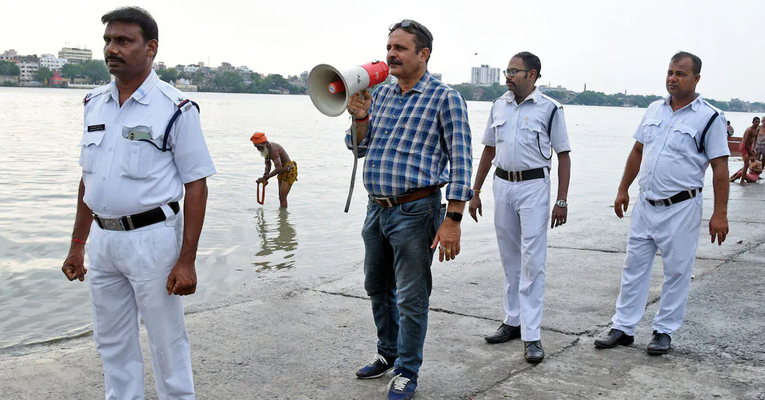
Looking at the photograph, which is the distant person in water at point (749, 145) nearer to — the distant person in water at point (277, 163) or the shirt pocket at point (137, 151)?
the distant person in water at point (277, 163)

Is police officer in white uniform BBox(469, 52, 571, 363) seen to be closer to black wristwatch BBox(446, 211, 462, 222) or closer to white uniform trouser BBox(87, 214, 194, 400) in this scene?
black wristwatch BBox(446, 211, 462, 222)

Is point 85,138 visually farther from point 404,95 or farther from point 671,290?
point 671,290

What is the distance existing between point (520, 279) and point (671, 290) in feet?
3.44

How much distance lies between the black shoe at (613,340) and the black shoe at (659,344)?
0.18 metres

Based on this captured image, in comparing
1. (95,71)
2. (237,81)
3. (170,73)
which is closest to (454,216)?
(95,71)

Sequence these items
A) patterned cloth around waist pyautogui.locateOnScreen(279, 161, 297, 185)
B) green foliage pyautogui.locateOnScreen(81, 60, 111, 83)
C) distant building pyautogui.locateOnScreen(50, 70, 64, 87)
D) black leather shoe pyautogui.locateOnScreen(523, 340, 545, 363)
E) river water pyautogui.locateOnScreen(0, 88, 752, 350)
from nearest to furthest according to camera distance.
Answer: black leather shoe pyautogui.locateOnScreen(523, 340, 545, 363), river water pyautogui.locateOnScreen(0, 88, 752, 350), patterned cloth around waist pyautogui.locateOnScreen(279, 161, 297, 185), green foliage pyautogui.locateOnScreen(81, 60, 111, 83), distant building pyautogui.locateOnScreen(50, 70, 64, 87)

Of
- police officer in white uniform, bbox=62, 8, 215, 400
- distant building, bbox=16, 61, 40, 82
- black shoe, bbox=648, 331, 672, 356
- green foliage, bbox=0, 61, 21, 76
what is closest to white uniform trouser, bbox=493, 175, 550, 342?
black shoe, bbox=648, 331, 672, 356

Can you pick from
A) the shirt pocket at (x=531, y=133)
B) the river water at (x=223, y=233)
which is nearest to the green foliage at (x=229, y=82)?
the river water at (x=223, y=233)

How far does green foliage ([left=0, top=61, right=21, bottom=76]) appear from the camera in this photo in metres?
166

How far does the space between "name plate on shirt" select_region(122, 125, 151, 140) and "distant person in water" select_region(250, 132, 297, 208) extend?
9.65 m

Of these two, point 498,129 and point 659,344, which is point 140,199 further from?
point 659,344

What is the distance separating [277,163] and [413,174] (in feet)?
32.0

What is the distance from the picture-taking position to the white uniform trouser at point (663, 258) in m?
4.72

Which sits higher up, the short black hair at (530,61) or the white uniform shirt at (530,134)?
the short black hair at (530,61)
